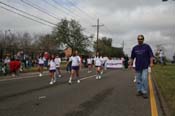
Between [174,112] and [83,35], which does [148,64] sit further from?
[83,35]

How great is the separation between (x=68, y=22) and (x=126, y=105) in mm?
87979

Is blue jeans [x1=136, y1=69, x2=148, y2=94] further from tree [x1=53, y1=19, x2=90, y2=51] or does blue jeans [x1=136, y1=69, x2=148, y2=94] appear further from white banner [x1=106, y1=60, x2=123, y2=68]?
tree [x1=53, y1=19, x2=90, y2=51]

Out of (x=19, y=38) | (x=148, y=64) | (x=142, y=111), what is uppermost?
(x=19, y=38)

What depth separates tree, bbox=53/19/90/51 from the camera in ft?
321

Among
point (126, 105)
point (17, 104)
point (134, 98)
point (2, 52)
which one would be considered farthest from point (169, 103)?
point (2, 52)

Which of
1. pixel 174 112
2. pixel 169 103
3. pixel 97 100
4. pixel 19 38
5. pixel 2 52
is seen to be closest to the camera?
pixel 174 112

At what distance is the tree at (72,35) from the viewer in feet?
321

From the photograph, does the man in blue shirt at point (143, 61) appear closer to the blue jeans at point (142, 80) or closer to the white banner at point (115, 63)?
the blue jeans at point (142, 80)

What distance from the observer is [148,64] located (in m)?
12.9

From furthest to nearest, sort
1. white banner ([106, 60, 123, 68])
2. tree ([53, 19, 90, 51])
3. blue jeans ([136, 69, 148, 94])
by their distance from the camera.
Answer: tree ([53, 19, 90, 51]), white banner ([106, 60, 123, 68]), blue jeans ([136, 69, 148, 94])

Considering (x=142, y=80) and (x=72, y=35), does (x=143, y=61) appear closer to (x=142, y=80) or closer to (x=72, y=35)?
(x=142, y=80)

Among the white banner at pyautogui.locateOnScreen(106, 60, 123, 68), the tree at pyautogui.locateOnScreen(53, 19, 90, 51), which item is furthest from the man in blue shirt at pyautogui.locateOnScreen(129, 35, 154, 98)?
the tree at pyautogui.locateOnScreen(53, 19, 90, 51)

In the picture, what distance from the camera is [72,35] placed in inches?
3878

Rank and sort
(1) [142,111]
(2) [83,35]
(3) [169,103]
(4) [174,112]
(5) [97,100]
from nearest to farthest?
(4) [174,112] < (1) [142,111] < (3) [169,103] < (5) [97,100] < (2) [83,35]
